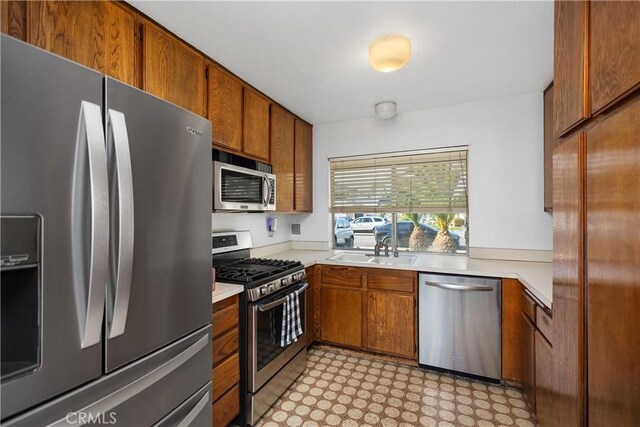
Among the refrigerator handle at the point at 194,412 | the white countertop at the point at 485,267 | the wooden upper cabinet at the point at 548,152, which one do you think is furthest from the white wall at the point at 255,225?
the wooden upper cabinet at the point at 548,152

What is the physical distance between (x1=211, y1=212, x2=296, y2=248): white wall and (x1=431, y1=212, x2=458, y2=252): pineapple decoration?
166 cm

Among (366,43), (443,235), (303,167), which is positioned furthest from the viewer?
(303,167)

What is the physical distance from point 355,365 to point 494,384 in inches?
42.8

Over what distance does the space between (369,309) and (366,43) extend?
211cm

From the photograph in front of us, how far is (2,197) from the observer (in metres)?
0.64

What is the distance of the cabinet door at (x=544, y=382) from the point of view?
129 cm

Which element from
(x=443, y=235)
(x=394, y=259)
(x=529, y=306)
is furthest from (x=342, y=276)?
(x=529, y=306)

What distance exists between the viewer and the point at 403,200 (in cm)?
302

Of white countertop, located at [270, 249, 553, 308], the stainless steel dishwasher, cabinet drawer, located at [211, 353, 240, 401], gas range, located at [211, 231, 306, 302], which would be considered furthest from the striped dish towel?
the stainless steel dishwasher

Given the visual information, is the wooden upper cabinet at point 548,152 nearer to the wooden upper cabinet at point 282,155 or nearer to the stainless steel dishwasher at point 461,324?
the stainless steel dishwasher at point 461,324

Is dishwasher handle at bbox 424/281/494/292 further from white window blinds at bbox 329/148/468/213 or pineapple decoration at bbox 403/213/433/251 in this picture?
white window blinds at bbox 329/148/468/213

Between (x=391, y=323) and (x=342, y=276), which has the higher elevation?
(x=342, y=276)

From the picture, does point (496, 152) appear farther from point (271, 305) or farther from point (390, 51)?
point (271, 305)

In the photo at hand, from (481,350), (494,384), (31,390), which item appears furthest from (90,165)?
(494,384)
